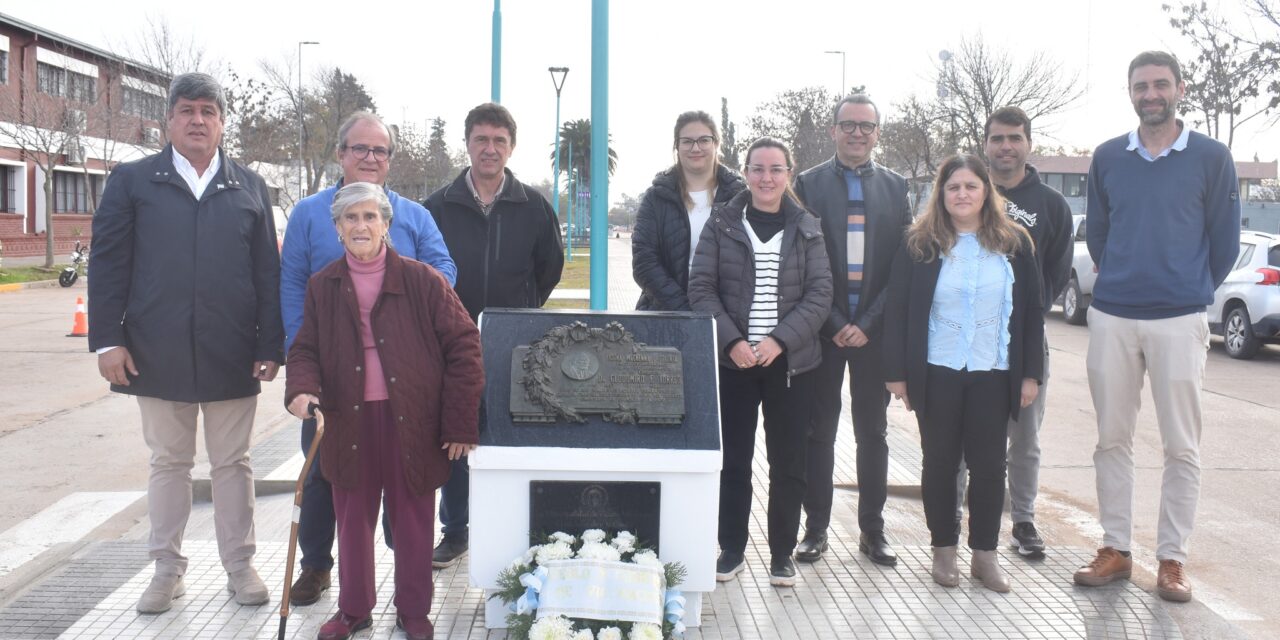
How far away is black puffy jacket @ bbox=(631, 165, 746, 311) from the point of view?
4.58 metres

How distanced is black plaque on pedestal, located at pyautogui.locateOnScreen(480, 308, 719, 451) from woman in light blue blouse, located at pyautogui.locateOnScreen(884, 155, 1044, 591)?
1009 millimetres

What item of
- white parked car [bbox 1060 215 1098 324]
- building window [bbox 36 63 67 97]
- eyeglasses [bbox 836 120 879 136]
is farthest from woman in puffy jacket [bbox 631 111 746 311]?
building window [bbox 36 63 67 97]

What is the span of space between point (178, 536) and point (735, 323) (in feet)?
8.12

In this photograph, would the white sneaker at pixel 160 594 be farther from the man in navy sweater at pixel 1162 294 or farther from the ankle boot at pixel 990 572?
the man in navy sweater at pixel 1162 294

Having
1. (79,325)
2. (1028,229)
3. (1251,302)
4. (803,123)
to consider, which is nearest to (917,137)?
(803,123)

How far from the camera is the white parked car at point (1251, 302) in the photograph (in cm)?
1280

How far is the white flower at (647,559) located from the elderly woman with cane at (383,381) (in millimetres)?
724

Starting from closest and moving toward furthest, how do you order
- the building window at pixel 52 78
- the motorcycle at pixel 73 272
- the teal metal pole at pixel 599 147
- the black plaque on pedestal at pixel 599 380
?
the black plaque on pedestal at pixel 599 380 < the teal metal pole at pixel 599 147 < the motorcycle at pixel 73 272 < the building window at pixel 52 78

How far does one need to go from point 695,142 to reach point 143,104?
115 feet

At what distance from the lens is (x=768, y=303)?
4.34 metres

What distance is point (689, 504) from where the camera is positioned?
3857 millimetres

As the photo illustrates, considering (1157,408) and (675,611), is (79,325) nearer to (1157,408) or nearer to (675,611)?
(675,611)

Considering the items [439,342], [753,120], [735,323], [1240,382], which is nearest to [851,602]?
[735,323]

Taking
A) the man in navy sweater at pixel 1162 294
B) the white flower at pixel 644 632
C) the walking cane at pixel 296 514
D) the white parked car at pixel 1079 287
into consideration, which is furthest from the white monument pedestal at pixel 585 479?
the white parked car at pixel 1079 287
